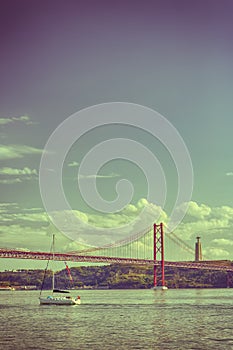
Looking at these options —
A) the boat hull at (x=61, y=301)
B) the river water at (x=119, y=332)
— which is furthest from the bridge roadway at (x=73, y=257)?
the river water at (x=119, y=332)

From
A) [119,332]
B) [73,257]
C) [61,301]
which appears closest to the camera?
[119,332]

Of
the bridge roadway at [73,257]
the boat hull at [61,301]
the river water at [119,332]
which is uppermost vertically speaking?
the bridge roadway at [73,257]

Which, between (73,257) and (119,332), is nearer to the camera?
(119,332)

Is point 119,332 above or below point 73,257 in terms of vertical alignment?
below

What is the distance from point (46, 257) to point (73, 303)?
3557cm

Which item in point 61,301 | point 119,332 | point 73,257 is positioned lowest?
point 119,332

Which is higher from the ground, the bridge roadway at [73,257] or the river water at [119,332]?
the bridge roadway at [73,257]

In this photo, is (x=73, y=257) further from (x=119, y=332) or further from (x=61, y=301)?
(x=119, y=332)

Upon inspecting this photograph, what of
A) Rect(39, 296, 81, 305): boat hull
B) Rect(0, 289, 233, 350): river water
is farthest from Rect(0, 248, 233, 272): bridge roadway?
Rect(0, 289, 233, 350): river water

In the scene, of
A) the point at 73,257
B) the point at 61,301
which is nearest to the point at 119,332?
the point at 61,301

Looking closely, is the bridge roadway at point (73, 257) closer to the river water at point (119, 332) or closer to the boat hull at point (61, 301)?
the boat hull at point (61, 301)

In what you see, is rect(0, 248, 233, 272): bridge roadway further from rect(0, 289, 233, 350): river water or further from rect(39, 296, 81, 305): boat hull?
rect(0, 289, 233, 350): river water

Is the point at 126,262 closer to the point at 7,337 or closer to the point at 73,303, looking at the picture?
the point at 73,303

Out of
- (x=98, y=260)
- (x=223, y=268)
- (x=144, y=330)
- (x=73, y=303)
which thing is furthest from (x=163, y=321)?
(x=223, y=268)
